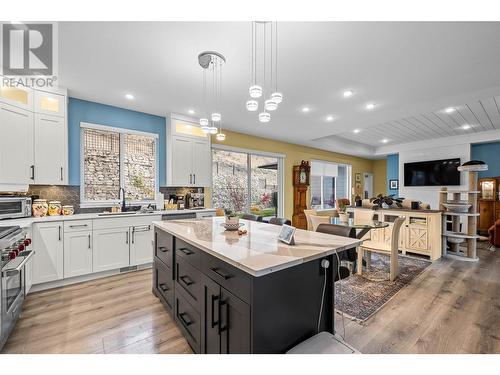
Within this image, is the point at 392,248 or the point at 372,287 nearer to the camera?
the point at 372,287

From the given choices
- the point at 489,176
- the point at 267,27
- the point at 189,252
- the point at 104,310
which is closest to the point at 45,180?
the point at 104,310

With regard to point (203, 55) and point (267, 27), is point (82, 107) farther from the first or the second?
point (267, 27)

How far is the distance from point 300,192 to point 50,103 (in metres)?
5.64

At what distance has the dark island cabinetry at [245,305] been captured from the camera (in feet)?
3.81

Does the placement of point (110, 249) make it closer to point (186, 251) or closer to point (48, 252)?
point (48, 252)

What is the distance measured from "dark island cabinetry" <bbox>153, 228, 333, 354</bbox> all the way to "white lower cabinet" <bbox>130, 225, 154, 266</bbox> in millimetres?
1968

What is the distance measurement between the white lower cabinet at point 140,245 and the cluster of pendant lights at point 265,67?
2574 mm

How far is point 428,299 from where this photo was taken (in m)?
2.62

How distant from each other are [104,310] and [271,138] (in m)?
4.94

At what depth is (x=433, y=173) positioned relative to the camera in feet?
22.2

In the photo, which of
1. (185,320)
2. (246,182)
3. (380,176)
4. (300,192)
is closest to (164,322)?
(185,320)

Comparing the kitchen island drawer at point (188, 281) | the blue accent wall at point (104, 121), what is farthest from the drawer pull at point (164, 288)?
the blue accent wall at point (104, 121)

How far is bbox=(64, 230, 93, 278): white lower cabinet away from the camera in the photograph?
2.95 meters
